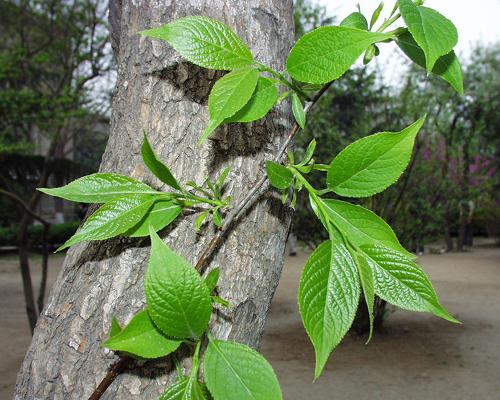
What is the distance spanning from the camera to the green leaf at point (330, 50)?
15.6 inches

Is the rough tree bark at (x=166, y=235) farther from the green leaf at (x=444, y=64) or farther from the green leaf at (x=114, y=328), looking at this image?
the green leaf at (x=444, y=64)

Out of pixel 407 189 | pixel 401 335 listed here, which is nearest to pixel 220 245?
pixel 401 335

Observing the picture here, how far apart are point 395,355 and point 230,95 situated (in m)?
5.02

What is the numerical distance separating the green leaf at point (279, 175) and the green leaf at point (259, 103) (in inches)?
1.8

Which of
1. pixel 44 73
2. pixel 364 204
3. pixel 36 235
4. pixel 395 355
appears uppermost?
pixel 44 73

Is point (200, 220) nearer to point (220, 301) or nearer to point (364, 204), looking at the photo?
point (220, 301)

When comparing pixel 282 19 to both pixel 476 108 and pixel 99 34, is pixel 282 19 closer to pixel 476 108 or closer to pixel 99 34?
pixel 99 34

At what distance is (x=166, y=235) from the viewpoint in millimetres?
486

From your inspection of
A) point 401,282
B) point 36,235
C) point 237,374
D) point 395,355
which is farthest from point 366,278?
point 36,235

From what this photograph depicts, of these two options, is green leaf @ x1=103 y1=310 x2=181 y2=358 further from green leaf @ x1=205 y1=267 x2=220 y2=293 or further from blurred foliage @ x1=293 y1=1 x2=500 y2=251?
blurred foliage @ x1=293 y1=1 x2=500 y2=251

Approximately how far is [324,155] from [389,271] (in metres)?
5.83

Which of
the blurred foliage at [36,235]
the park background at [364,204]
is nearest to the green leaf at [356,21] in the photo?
the park background at [364,204]

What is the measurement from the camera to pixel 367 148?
40 centimetres

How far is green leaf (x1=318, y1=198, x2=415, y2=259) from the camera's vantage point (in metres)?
0.40
